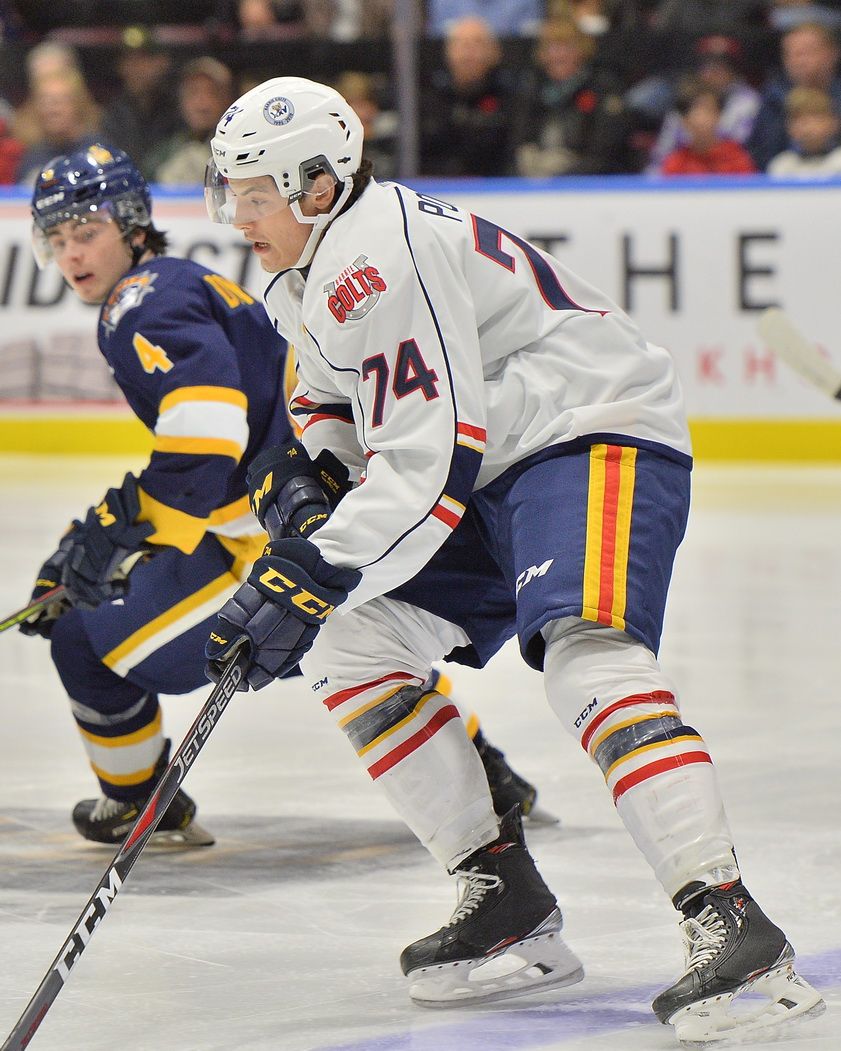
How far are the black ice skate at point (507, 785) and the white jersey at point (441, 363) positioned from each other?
0.75 meters

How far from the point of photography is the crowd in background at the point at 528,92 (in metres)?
7.55

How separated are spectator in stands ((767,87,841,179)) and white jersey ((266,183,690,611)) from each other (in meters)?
5.31

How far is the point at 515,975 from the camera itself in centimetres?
224

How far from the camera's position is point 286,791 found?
316cm

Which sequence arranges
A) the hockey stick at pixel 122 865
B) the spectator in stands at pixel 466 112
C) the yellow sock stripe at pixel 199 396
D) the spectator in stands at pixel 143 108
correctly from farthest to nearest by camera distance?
the spectator in stands at pixel 143 108 < the spectator in stands at pixel 466 112 < the yellow sock stripe at pixel 199 396 < the hockey stick at pixel 122 865

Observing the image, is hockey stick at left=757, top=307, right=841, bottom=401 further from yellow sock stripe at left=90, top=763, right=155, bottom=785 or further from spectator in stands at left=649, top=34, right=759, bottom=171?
spectator in stands at left=649, top=34, right=759, bottom=171

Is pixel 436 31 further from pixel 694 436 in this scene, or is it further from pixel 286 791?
pixel 286 791

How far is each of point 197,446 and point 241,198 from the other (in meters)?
0.66

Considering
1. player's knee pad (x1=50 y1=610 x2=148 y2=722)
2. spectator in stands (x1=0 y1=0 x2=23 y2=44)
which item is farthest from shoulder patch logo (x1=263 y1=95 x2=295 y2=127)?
spectator in stands (x1=0 y1=0 x2=23 y2=44)

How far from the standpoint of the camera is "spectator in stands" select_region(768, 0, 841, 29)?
26.2 ft

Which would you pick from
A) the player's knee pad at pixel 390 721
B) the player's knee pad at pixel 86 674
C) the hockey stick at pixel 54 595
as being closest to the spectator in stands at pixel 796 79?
the hockey stick at pixel 54 595

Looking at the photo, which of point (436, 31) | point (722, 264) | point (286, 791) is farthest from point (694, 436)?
point (286, 791)

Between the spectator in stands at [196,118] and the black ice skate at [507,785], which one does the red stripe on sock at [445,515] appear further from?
the spectator in stands at [196,118]

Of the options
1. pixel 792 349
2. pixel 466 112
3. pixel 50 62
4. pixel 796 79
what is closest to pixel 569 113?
pixel 466 112
